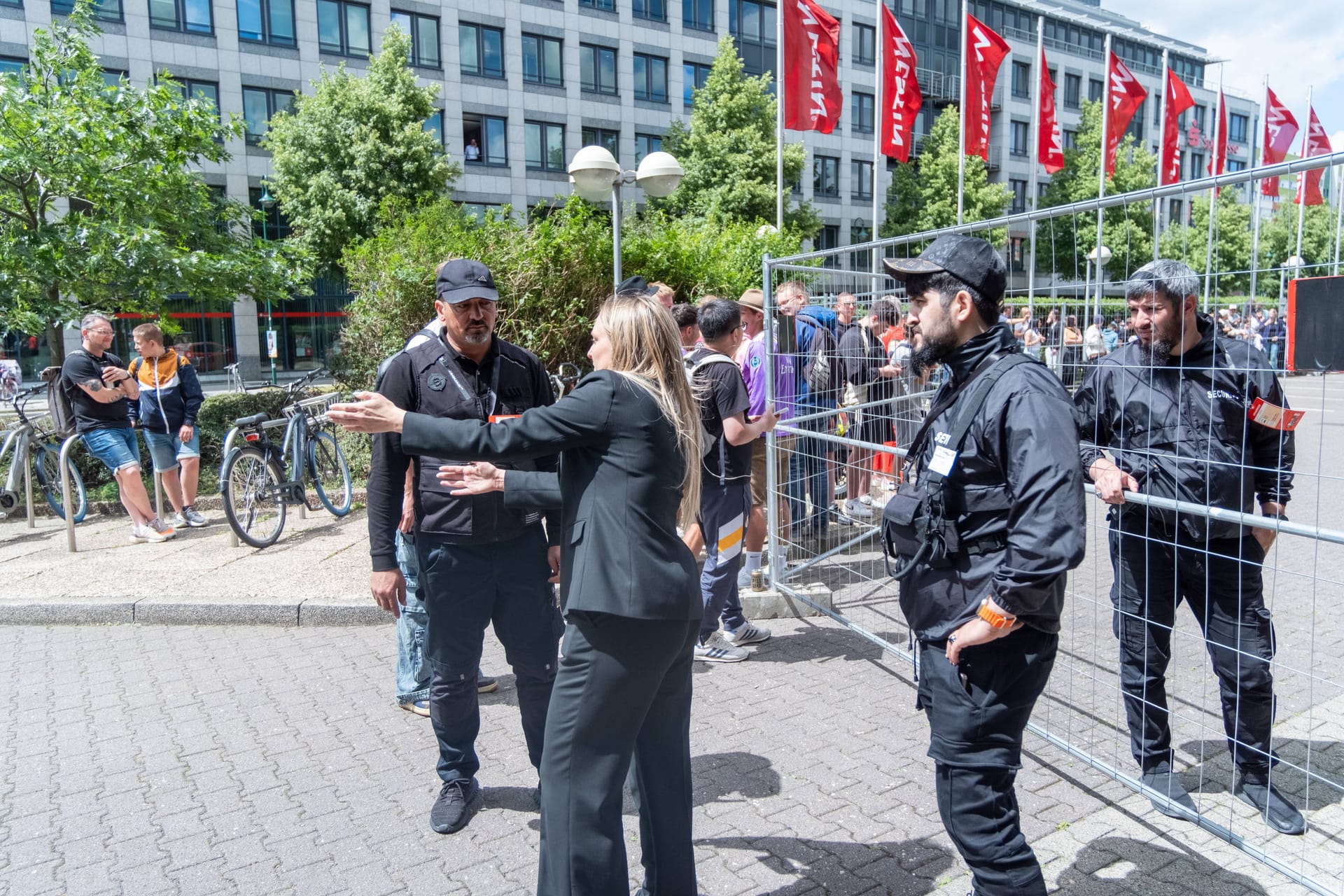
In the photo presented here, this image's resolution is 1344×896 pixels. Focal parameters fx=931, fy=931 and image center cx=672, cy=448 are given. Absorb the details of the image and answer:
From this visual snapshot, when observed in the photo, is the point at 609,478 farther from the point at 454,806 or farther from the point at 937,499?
the point at 454,806

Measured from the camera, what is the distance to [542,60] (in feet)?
124

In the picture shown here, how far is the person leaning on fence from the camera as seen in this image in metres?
3.22

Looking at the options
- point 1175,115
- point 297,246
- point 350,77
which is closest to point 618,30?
point 350,77

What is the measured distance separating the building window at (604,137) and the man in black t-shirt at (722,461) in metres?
36.0

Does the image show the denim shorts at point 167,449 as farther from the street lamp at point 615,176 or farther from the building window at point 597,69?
the building window at point 597,69

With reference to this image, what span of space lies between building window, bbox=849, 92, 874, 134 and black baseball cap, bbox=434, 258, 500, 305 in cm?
4534

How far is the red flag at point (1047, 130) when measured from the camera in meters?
23.1

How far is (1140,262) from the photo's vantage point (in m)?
3.56

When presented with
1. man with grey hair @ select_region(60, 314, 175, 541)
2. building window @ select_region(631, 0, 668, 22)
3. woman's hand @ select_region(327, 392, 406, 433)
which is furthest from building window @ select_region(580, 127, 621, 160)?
woman's hand @ select_region(327, 392, 406, 433)

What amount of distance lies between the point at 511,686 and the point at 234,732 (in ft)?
4.36

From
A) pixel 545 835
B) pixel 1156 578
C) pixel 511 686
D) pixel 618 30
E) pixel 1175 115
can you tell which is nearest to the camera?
pixel 545 835

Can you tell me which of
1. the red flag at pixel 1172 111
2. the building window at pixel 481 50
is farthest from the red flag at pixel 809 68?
the building window at pixel 481 50

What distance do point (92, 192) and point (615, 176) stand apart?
19.1 feet

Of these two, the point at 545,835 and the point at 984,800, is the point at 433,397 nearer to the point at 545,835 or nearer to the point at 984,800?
the point at 545,835
